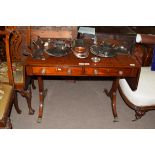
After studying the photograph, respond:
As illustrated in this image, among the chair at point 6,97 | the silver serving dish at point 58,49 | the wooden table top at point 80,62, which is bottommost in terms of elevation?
the chair at point 6,97

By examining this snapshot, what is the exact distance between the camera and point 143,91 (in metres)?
2.41

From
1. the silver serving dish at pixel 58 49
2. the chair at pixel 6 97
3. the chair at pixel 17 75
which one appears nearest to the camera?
the chair at pixel 6 97

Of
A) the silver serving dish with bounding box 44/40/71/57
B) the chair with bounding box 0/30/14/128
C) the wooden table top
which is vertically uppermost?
the silver serving dish with bounding box 44/40/71/57

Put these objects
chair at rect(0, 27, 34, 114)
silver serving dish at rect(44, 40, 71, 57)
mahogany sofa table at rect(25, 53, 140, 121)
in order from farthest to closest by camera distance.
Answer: chair at rect(0, 27, 34, 114) → silver serving dish at rect(44, 40, 71, 57) → mahogany sofa table at rect(25, 53, 140, 121)

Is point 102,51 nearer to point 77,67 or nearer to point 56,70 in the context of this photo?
point 77,67

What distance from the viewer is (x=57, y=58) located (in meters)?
2.31

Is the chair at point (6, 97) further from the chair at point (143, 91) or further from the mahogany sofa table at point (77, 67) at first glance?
the chair at point (143, 91)

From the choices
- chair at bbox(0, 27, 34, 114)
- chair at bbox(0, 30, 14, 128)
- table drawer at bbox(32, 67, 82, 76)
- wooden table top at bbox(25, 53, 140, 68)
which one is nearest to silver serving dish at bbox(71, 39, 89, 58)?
wooden table top at bbox(25, 53, 140, 68)

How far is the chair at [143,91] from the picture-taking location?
2385mm

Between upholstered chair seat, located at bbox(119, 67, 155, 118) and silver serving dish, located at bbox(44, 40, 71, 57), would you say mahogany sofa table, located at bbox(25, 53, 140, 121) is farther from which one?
upholstered chair seat, located at bbox(119, 67, 155, 118)

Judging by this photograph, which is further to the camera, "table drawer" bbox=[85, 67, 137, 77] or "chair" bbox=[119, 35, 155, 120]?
"chair" bbox=[119, 35, 155, 120]

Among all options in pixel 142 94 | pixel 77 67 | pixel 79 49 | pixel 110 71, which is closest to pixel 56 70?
pixel 77 67

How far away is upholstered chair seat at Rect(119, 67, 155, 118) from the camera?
2.38m

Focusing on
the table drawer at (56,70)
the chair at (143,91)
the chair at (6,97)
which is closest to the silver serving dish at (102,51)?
the table drawer at (56,70)
